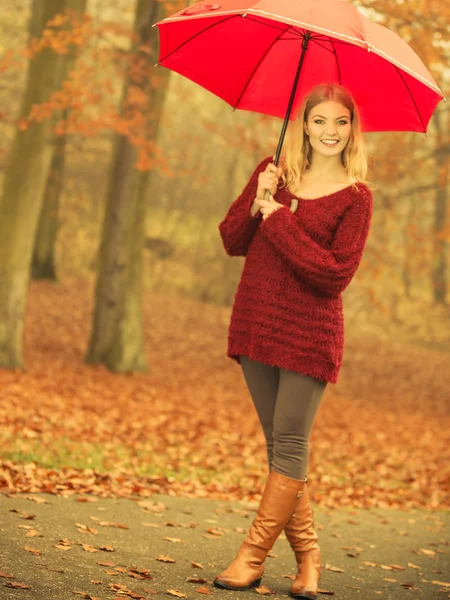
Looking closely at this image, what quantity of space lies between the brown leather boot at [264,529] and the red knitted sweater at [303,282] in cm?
51

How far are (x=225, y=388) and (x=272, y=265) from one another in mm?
9997

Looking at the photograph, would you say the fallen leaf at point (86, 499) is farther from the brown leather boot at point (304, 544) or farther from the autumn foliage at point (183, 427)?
the brown leather boot at point (304, 544)

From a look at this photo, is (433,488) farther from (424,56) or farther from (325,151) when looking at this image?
(424,56)

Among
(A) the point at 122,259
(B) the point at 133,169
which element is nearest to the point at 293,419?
(A) the point at 122,259

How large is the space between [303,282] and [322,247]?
0.57 ft

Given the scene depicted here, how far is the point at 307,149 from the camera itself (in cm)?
399

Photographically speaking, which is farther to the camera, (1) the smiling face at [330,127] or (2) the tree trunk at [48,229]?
(2) the tree trunk at [48,229]

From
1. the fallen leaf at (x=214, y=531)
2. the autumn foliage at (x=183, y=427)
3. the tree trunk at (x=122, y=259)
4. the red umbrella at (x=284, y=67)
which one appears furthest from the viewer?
the tree trunk at (x=122, y=259)

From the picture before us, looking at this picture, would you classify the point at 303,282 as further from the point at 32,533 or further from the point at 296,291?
the point at 32,533

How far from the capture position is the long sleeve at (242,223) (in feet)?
12.7

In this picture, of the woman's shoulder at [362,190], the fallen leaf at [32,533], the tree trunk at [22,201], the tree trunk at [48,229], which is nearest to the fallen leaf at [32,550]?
the fallen leaf at [32,533]

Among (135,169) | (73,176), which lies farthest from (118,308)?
(73,176)

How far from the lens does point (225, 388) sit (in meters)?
13.7

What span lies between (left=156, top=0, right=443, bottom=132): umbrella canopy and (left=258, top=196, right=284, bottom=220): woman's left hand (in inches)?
23.5
